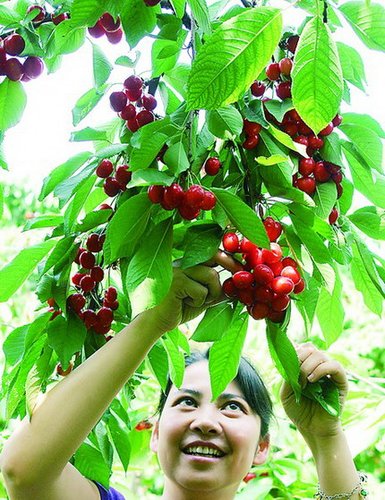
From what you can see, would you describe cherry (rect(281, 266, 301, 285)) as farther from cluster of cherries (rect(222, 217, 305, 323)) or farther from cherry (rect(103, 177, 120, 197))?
cherry (rect(103, 177, 120, 197))

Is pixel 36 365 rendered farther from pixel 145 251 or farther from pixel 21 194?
pixel 21 194

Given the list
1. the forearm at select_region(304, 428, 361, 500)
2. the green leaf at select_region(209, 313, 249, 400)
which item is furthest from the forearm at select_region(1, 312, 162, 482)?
the forearm at select_region(304, 428, 361, 500)

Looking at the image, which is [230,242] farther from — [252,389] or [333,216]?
[252,389]

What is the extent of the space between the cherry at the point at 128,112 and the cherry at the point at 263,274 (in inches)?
12.7

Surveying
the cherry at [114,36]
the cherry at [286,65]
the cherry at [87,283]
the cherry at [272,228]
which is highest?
the cherry at [286,65]

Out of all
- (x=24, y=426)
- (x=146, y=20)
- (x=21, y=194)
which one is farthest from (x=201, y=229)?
(x=21, y=194)

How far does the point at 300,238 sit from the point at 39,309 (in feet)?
1.68

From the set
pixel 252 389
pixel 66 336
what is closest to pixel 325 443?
pixel 252 389

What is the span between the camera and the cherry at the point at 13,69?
1135 mm

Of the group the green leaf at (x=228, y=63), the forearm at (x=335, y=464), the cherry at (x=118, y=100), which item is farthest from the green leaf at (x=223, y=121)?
the forearm at (x=335, y=464)

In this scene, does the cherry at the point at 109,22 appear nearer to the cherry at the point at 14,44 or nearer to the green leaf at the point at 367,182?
the cherry at the point at 14,44

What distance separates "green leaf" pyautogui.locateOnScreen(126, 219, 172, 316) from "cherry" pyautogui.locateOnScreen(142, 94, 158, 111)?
23 cm

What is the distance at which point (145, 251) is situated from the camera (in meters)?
0.92

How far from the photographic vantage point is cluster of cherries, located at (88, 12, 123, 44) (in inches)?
43.5
